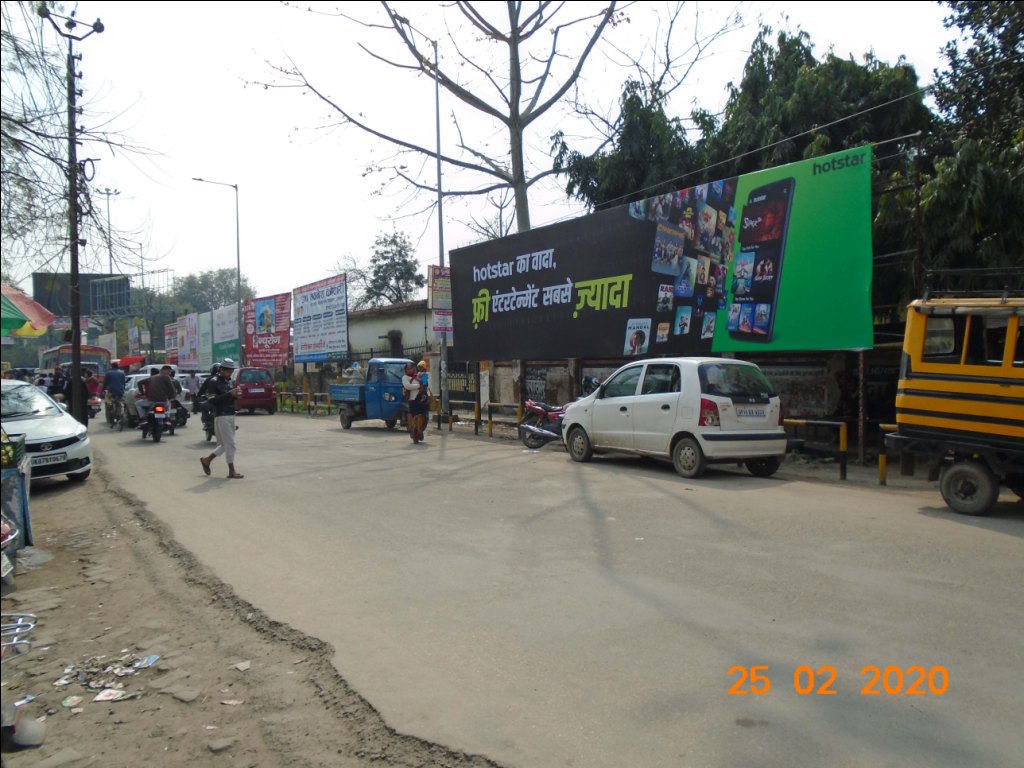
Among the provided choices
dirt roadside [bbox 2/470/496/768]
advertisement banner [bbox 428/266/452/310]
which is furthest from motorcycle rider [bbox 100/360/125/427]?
dirt roadside [bbox 2/470/496/768]

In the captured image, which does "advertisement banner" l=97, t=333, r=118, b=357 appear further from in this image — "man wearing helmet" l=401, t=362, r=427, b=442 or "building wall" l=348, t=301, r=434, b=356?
"man wearing helmet" l=401, t=362, r=427, b=442

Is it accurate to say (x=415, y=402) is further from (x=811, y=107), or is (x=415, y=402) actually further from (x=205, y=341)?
(x=205, y=341)

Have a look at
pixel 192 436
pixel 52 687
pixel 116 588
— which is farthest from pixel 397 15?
pixel 52 687

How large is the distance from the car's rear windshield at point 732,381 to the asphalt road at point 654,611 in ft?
4.25

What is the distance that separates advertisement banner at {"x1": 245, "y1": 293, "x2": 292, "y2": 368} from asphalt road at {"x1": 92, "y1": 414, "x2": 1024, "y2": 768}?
88.7 ft

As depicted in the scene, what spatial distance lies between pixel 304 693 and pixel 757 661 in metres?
2.48

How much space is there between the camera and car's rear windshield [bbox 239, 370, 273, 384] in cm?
2920

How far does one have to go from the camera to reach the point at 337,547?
7.19 metres

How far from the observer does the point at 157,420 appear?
60.6 ft

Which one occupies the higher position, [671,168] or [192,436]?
[671,168]

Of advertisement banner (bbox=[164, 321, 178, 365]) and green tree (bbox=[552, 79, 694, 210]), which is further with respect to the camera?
advertisement banner (bbox=[164, 321, 178, 365])

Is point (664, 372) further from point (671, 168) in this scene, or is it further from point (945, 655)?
point (671, 168)

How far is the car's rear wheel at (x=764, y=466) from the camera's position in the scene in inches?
444

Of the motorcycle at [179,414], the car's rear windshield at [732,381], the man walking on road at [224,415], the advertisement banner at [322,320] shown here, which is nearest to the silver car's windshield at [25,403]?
the man walking on road at [224,415]
